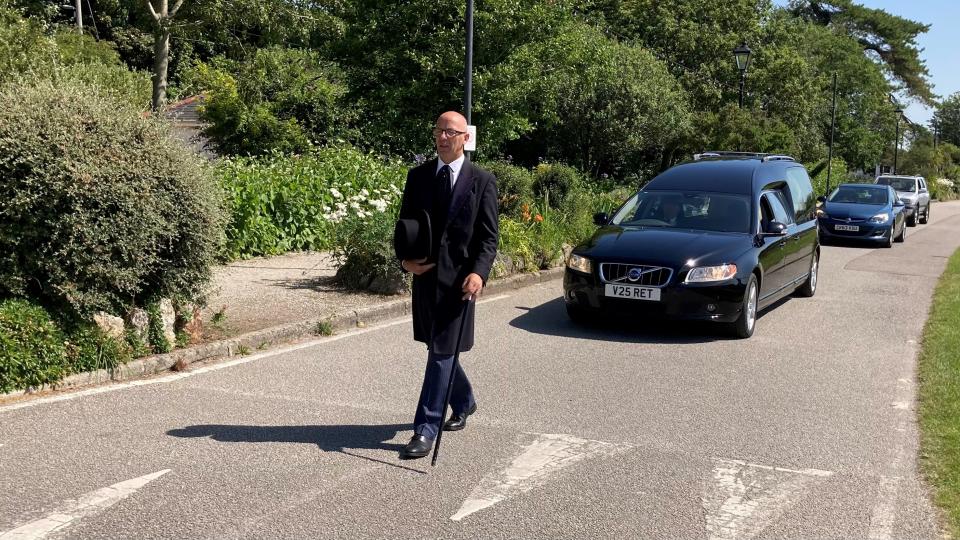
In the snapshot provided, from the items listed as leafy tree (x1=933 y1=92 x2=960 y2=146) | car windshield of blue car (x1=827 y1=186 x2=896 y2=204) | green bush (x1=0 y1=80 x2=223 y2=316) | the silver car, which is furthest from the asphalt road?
leafy tree (x1=933 y1=92 x2=960 y2=146)

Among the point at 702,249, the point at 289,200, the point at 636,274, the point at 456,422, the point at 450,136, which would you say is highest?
the point at 450,136

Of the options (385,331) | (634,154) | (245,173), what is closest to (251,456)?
(385,331)

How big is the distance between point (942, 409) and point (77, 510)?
5.50m

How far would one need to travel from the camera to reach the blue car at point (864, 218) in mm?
21156

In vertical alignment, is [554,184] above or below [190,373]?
above

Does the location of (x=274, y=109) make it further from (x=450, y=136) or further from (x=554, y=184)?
(x=450, y=136)

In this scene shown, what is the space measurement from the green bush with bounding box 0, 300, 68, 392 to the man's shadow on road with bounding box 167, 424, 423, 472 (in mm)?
1381

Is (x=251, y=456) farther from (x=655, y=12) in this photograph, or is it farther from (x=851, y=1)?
(x=851, y=1)

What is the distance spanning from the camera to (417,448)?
208 inches

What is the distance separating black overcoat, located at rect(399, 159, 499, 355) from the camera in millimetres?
5324

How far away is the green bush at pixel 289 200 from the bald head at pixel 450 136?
6.84 meters

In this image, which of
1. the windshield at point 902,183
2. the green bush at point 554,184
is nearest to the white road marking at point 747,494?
the green bush at point 554,184

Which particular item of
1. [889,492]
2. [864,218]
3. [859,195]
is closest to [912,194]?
[859,195]

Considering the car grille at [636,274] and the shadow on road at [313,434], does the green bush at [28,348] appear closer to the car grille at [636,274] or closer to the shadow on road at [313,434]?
the shadow on road at [313,434]
